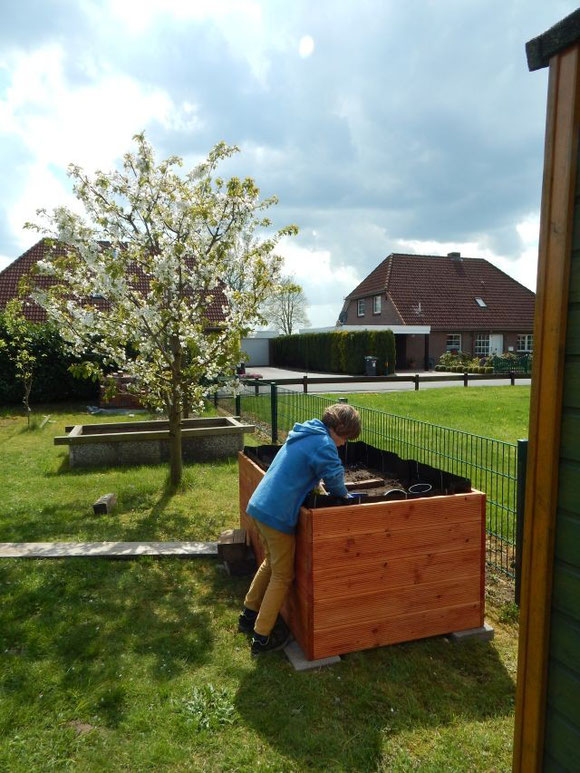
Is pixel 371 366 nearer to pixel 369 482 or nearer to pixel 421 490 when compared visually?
pixel 369 482

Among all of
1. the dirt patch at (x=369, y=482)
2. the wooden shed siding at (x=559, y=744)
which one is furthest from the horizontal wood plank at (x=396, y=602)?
the wooden shed siding at (x=559, y=744)

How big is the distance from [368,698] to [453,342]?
38.1 metres

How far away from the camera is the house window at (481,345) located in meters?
39.3

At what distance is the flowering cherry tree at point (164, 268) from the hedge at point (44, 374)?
10.8 m

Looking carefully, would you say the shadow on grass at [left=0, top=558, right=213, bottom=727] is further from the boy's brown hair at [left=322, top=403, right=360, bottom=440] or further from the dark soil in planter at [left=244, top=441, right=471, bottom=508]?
the boy's brown hair at [left=322, top=403, right=360, bottom=440]

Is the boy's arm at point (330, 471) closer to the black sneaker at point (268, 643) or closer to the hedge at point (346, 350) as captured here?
the black sneaker at point (268, 643)

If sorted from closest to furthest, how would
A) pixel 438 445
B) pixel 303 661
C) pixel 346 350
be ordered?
pixel 303 661 → pixel 438 445 → pixel 346 350

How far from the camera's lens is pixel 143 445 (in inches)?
359

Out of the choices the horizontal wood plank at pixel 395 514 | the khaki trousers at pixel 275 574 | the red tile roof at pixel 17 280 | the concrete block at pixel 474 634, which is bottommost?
the concrete block at pixel 474 634

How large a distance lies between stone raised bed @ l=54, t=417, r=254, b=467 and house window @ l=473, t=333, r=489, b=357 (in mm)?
33069

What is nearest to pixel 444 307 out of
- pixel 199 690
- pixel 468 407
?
pixel 468 407

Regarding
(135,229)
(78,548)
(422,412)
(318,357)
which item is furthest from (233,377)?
(318,357)

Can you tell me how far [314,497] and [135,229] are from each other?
4923 mm

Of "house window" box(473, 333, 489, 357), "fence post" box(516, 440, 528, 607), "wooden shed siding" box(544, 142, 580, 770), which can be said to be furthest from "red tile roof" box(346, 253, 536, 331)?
"wooden shed siding" box(544, 142, 580, 770)
